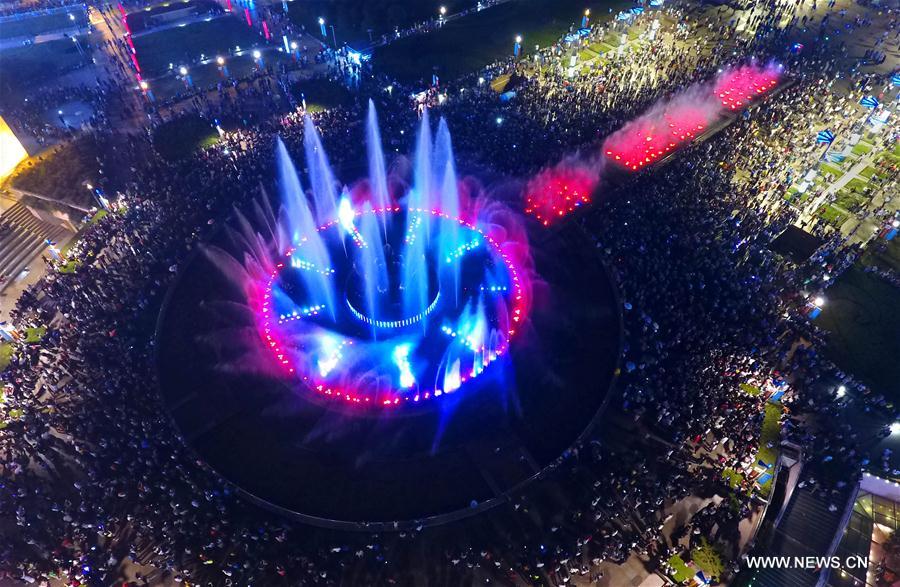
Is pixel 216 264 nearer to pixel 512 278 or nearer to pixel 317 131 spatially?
pixel 317 131

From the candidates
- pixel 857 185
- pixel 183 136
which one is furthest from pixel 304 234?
pixel 857 185

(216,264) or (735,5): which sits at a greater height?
(735,5)

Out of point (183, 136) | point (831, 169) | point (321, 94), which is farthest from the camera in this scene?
point (321, 94)

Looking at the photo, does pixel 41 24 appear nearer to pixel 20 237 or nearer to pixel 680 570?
pixel 20 237

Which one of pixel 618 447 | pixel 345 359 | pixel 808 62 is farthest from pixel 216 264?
pixel 808 62

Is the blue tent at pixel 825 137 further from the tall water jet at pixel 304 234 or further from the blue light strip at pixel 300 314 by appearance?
the blue light strip at pixel 300 314

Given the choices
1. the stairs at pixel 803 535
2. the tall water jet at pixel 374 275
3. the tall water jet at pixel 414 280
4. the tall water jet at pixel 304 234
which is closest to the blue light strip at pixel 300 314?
the tall water jet at pixel 304 234
